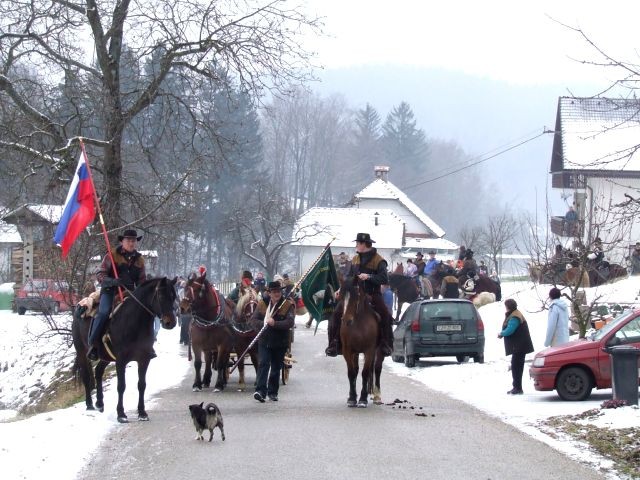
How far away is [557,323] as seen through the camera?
834 inches

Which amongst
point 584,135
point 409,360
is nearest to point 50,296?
point 409,360

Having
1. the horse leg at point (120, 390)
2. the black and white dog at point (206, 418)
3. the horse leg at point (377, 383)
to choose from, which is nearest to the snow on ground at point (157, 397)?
the horse leg at point (120, 390)

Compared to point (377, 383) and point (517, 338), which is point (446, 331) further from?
point (377, 383)

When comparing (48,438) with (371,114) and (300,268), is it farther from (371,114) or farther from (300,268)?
(371,114)

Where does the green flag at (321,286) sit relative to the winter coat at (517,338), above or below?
above

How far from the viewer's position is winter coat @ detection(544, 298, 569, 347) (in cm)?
2114

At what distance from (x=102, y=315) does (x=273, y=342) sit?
3.20 m

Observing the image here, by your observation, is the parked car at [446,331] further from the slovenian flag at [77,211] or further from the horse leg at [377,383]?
the slovenian flag at [77,211]

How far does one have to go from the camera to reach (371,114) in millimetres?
136000

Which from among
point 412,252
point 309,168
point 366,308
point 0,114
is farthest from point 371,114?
point 366,308

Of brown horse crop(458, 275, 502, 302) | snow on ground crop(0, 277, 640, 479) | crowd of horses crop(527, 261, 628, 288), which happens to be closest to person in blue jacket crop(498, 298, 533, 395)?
snow on ground crop(0, 277, 640, 479)

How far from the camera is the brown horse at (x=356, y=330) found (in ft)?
53.3

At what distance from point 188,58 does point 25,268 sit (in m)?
12.5

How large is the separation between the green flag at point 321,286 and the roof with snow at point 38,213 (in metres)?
9.99
